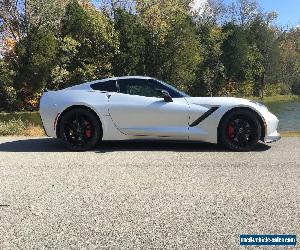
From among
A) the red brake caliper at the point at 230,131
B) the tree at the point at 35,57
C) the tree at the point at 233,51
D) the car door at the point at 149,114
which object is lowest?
the red brake caliper at the point at 230,131

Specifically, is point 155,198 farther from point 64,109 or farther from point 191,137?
point 64,109

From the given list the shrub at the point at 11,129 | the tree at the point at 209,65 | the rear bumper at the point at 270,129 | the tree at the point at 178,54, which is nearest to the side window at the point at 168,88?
the rear bumper at the point at 270,129

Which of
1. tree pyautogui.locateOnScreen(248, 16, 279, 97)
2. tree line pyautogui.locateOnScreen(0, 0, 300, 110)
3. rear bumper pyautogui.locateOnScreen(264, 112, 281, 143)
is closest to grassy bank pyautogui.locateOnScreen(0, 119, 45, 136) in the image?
rear bumper pyautogui.locateOnScreen(264, 112, 281, 143)

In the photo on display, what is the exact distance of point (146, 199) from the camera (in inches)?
167

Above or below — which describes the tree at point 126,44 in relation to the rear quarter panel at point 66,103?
above

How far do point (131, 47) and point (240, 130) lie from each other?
37.1m

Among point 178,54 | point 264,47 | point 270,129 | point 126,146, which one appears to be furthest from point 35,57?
point 264,47

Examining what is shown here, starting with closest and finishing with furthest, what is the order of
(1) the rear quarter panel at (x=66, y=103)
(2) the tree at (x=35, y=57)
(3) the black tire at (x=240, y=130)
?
(3) the black tire at (x=240, y=130) < (1) the rear quarter panel at (x=66, y=103) < (2) the tree at (x=35, y=57)

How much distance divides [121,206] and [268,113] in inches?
165

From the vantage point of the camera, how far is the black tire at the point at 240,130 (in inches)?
285

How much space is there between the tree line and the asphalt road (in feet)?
108

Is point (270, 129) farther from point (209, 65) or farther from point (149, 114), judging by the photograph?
point (209, 65)

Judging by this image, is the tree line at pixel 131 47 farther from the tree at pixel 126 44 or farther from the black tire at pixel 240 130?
the black tire at pixel 240 130

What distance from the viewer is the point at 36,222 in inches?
143
